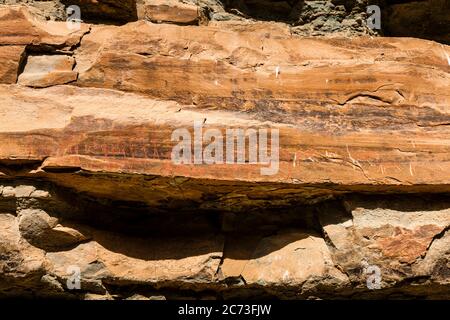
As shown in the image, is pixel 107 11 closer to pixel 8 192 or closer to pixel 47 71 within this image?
pixel 47 71

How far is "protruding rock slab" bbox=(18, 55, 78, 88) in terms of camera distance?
1903 millimetres

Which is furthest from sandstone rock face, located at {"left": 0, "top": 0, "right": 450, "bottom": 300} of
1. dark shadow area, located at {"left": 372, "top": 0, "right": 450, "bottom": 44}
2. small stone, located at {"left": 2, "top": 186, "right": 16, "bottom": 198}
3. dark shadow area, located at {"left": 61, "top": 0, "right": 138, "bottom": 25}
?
dark shadow area, located at {"left": 372, "top": 0, "right": 450, "bottom": 44}

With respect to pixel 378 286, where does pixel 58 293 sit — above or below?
below

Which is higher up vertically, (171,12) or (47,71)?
(171,12)

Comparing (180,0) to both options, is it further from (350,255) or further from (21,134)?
(350,255)

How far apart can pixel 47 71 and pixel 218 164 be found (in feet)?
2.10

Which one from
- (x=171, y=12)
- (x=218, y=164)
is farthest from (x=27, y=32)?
(x=218, y=164)

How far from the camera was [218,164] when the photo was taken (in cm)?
181

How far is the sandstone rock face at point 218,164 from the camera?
182cm

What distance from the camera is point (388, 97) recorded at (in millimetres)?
1934

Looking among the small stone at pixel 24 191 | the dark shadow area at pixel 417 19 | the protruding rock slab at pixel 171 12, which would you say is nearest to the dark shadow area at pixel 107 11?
the protruding rock slab at pixel 171 12

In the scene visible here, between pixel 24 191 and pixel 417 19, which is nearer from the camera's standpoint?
pixel 24 191

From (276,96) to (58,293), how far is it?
96cm
